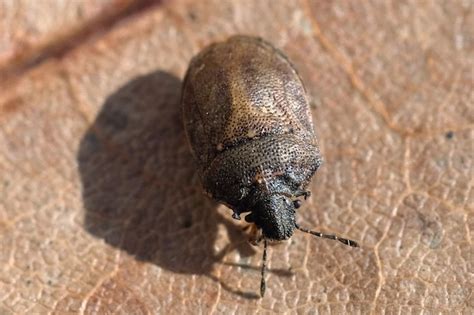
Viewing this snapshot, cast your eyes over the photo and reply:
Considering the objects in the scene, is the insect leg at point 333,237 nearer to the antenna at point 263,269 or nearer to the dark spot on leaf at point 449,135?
the antenna at point 263,269

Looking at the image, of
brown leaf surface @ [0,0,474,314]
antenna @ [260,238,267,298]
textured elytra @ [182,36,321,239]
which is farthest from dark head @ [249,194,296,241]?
brown leaf surface @ [0,0,474,314]

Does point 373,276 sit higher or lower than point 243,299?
higher

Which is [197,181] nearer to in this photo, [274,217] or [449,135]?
[274,217]

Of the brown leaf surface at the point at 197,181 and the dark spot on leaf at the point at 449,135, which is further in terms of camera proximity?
the dark spot on leaf at the point at 449,135

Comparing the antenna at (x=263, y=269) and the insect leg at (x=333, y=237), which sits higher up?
the insect leg at (x=333, y=237)

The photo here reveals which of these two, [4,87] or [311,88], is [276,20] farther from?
[4,87]

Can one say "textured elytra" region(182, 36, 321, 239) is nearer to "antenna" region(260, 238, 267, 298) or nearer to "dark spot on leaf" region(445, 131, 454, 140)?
"antenna" region(260, 238, 267, 298)

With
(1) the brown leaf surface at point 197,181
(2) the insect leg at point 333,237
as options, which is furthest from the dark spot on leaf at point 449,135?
(2) the insect leg at point 333,237

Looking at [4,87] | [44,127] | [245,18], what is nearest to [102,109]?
[44,127]
